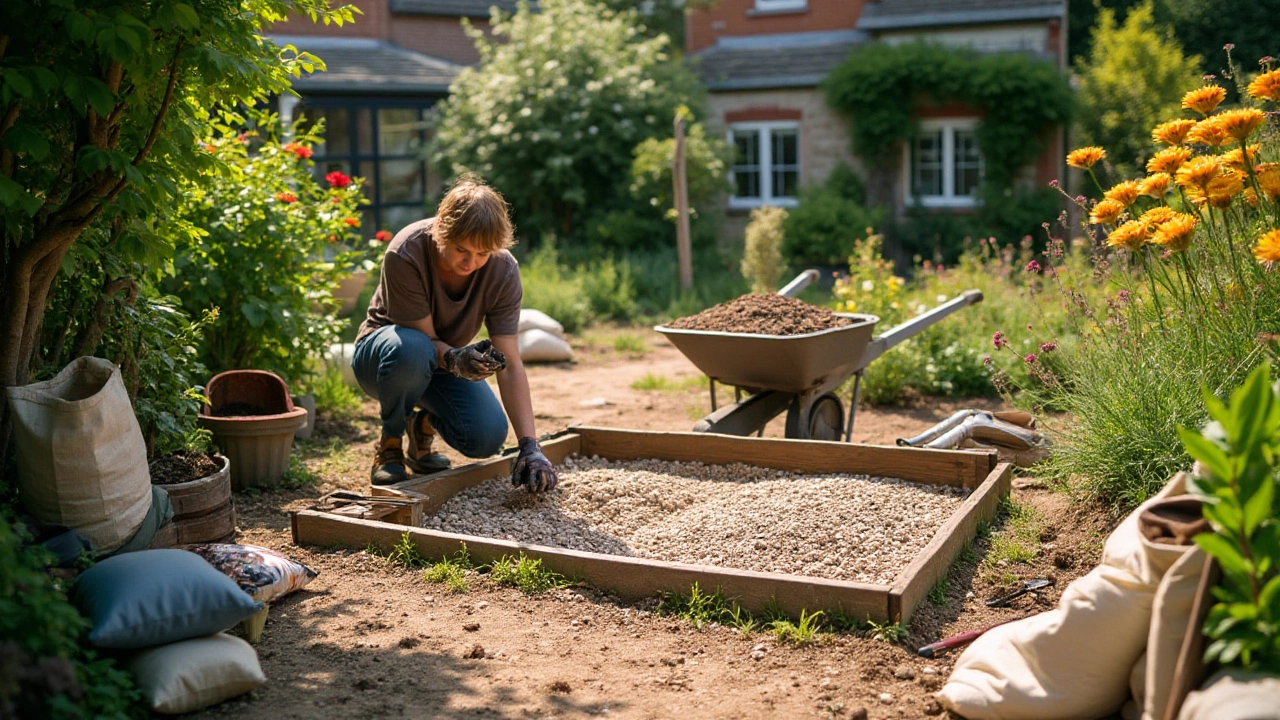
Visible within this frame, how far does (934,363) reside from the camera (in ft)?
21.3

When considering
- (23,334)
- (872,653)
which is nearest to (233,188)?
(23,334)

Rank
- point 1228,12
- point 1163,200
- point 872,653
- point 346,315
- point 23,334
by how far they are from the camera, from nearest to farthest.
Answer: point 872,653, point 23,334, point 1163,200, point 346,315, point 1228,12

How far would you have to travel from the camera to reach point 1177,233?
328 centimetres

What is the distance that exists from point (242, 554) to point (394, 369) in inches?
44.9

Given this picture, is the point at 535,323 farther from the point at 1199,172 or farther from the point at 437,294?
the point at 1199,172

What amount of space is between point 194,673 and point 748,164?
14.6m

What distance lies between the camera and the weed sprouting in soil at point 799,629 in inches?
119

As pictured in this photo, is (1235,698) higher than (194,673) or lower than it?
higher

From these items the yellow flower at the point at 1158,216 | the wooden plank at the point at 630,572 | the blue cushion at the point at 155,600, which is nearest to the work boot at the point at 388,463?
the wooden plank at the point at 630,572

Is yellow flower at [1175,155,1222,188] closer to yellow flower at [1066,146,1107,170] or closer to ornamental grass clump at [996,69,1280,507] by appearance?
ornamental grass clump at [996,69,1280,507]

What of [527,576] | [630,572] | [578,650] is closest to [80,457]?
[527,576]

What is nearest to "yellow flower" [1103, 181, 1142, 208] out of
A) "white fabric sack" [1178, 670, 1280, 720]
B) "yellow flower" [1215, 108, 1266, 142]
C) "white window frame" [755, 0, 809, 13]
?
"yellow flower" [1215, 108, 1266, 142]

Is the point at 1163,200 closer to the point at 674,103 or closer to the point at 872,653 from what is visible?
the point at 872,653

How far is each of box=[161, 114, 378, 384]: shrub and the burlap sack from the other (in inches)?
77.1
